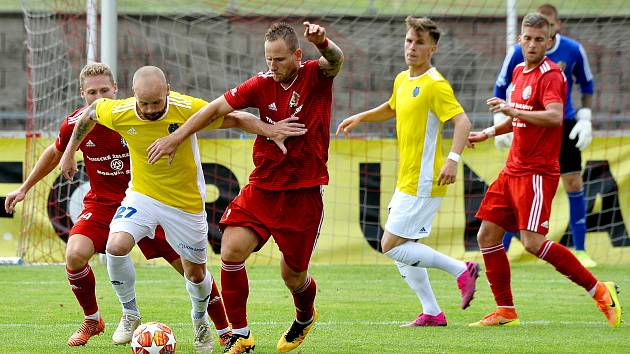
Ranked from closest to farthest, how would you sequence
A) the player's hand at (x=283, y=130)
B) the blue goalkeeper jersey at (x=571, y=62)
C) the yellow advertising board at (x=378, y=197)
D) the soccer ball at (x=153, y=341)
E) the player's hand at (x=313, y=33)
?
the player's hand at (x=313, y=33), the soccer ball at (x=153, y=341), the player's hand at (x=283, y=130), the blue goalkeeper jersey at (x=571, y=62), the yellow advertising board at (x=378, y=197)

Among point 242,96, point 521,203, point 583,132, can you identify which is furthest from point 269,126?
point 583,132

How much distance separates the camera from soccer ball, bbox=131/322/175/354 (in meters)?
6.03

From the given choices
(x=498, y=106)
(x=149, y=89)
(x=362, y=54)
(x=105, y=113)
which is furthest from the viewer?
(x=362, y=54)

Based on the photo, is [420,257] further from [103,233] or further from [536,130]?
[103,233]

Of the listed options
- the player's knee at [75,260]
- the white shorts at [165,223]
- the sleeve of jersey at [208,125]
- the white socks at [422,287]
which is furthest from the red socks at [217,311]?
the white socks at [422,287]

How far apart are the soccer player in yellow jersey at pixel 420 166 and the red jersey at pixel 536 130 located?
21.8 inches

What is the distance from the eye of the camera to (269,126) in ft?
20.6

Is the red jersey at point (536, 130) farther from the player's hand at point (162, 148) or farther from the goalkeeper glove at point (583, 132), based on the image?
the player's hand at point (162, 148)

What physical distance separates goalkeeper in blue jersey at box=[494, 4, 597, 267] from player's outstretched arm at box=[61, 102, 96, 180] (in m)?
3.83

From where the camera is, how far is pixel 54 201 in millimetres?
12273

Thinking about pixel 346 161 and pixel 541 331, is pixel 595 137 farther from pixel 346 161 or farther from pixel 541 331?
pixel 541 331

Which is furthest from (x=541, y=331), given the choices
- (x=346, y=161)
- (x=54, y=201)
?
(x=54, y=201)

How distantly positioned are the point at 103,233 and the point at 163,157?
92 cm

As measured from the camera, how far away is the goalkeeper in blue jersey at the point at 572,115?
32.1 ft
